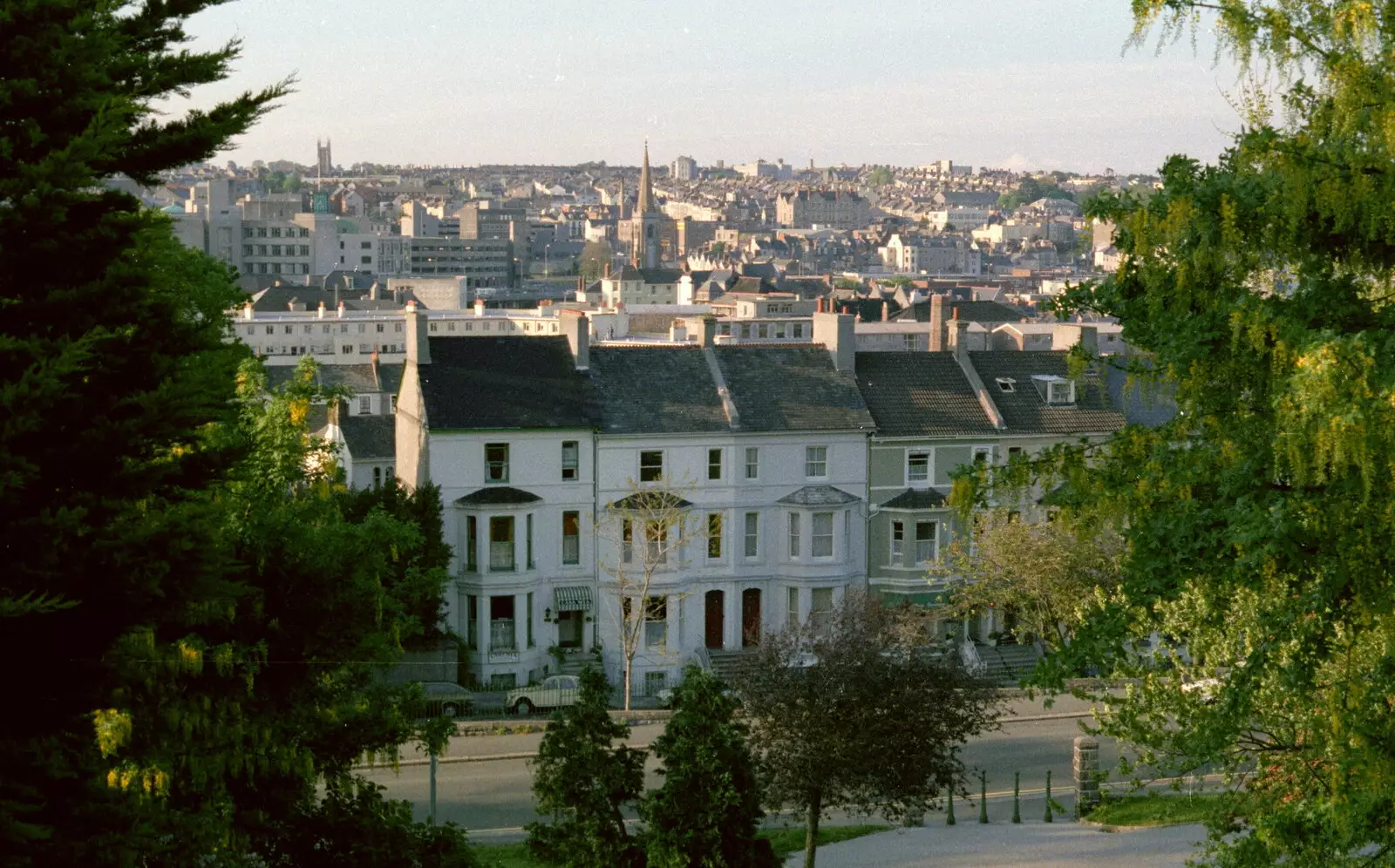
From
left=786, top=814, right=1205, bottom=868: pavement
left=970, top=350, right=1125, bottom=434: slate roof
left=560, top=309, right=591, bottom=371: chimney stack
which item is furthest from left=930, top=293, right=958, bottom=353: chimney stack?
left=786, top=814, right=1205, bottom=868: pavement

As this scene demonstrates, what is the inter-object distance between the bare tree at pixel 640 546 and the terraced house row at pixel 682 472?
0.08 m

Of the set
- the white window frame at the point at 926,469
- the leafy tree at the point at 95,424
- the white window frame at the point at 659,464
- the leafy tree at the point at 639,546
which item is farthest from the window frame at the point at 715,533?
the leafy tree at the point at 95,424

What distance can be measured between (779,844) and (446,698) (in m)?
13.7

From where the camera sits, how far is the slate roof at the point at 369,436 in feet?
172

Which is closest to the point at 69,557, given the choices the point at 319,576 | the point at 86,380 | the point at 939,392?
the point at 86,380

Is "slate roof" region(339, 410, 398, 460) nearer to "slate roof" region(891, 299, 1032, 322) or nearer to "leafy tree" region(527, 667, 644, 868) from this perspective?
"leafy tree" region(527, 667, 644, 868)

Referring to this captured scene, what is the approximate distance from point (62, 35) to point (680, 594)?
33751 mm

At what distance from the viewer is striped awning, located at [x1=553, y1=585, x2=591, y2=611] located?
150ft

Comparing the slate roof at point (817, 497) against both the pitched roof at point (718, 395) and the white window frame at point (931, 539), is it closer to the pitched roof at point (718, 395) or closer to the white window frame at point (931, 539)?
the pitched roof at point (718, 395)

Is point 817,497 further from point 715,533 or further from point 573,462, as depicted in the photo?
point 573,462

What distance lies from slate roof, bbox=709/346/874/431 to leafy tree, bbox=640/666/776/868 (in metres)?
25.0

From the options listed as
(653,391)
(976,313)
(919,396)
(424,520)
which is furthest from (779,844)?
(976,313)

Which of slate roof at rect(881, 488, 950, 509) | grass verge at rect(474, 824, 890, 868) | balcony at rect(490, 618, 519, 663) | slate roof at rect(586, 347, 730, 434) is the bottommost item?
grass verge at rect(474, 824, 890, 868)

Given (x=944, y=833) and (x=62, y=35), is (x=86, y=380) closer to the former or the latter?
(x=62, y=35)
